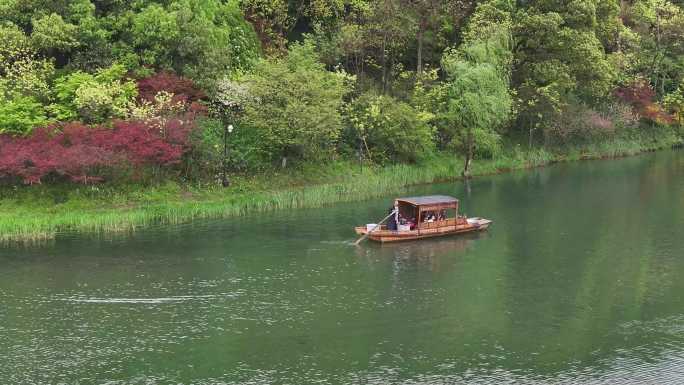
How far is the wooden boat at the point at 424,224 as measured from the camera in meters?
45.2

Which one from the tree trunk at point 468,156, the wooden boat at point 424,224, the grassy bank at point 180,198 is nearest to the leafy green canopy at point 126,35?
the grassy bank at point 180,198

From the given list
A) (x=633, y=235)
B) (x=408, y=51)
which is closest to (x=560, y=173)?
(x=408, y=51)

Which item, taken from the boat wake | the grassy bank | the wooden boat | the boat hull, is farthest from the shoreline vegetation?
the boat wake

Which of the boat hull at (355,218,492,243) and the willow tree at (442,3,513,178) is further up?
the willow tree at (442,3,513,178)

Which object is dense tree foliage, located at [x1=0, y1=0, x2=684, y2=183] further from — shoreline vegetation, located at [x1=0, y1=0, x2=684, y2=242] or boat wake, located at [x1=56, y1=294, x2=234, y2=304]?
boat wake, located at [x1=56, y1=294, x2=234, y2=304]

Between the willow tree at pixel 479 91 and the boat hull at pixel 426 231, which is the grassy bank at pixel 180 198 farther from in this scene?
the boat hull at pixel 426 231

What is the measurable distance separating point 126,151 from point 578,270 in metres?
27.7

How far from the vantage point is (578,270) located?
1545 inches

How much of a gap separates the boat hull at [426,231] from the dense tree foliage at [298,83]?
1330cm

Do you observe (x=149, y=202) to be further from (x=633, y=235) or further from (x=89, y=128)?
(x=633, y=235)

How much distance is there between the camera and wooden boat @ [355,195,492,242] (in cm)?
4516

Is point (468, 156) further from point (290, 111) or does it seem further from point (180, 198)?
point (180, 198)

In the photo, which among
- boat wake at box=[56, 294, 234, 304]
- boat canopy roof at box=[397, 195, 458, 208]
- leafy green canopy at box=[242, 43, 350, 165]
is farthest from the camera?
leafy green canopy at box=[242, 43, 350, 165]

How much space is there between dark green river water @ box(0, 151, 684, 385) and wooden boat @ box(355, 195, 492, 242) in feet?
2.43
